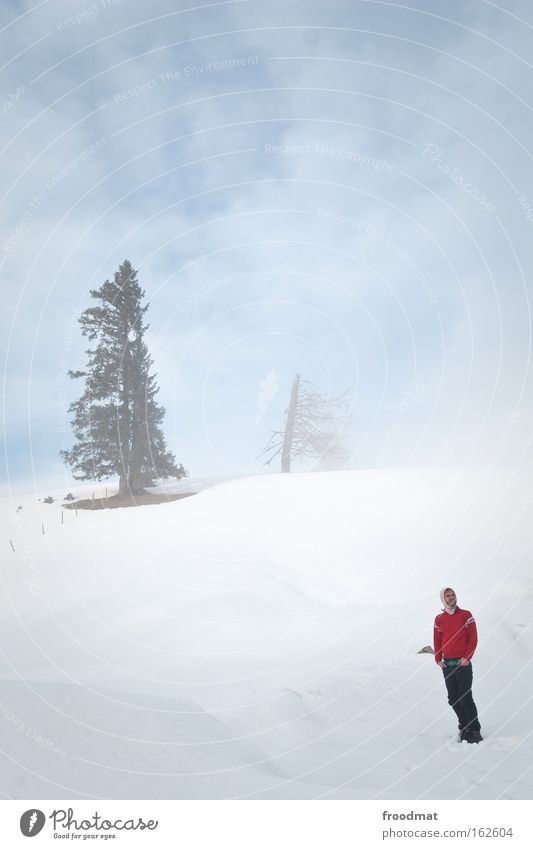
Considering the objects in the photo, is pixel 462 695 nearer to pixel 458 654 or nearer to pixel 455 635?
pixel 458 654

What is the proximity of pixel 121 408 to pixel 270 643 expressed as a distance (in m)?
18.9

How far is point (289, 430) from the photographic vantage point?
1289 inches

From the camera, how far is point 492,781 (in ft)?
17.0

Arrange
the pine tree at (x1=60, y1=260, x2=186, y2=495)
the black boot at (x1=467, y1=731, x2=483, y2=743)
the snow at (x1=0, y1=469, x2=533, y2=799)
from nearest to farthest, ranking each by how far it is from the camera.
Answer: the snow at (x1=0, y1=469, x2=533, y2=799) → the black boot at (x1=467, y1=731, x2=483, y2=743) → the pine tree at (x1=60, y1=260, x2=186, y2=495)

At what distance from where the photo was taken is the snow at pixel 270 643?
17.6 feet

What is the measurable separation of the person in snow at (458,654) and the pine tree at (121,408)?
22.0 meters

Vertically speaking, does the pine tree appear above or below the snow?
above

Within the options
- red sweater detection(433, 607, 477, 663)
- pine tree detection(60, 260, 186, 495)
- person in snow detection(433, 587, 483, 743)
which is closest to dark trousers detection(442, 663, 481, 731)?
person in snow detection(433, 587, 483, 743)

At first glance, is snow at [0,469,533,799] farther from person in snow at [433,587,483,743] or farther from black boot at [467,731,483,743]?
person in snow at [433,587,483,743]

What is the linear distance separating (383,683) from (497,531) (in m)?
8.42

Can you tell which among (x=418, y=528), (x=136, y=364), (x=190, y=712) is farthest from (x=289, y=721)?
(x=136, y=364)

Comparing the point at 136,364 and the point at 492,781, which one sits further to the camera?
the point at 136,364

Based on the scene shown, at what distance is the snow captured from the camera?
5375 mm
